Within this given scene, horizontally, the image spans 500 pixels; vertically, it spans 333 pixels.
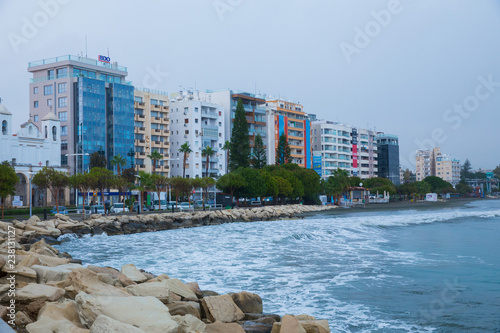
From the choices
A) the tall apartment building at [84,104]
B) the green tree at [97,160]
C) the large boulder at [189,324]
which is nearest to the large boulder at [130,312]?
the large boulder at [189,324]

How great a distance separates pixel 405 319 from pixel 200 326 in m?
5.04

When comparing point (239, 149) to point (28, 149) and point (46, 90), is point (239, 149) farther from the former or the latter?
point (28, 149)

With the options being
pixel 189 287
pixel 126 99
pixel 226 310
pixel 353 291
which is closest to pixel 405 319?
pixel 353 291

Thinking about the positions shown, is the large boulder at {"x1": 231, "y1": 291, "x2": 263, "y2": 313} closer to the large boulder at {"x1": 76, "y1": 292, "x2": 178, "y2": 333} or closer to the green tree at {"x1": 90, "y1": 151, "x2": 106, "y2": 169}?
the large boulder at {"x1": 76, "y1": 292, "x2": 178, "y2": 333}

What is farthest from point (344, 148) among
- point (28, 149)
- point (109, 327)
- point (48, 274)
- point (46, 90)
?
point (109, 327)

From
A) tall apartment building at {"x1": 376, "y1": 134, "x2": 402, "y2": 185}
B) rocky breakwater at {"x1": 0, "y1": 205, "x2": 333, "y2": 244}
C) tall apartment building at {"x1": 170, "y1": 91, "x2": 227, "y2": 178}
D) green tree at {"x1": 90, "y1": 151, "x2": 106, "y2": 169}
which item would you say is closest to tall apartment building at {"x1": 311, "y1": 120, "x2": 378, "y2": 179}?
tall apartment building at {"x1": 376, "y1": 134, "x2": 402, "y2": 185}

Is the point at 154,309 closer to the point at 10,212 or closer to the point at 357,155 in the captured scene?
the point at 10,212

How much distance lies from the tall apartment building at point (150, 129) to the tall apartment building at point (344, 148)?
49.9m

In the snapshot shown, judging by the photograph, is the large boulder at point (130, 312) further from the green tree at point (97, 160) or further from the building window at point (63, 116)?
the building window at point (63, 116)

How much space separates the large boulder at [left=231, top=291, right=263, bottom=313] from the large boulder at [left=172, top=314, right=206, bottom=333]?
2.26m

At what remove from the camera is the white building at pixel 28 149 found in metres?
65.6

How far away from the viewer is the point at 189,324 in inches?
342

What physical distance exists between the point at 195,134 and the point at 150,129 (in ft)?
29.1

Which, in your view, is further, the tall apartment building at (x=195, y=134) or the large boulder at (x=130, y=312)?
the tall apartment building at (x=195, y=134)
